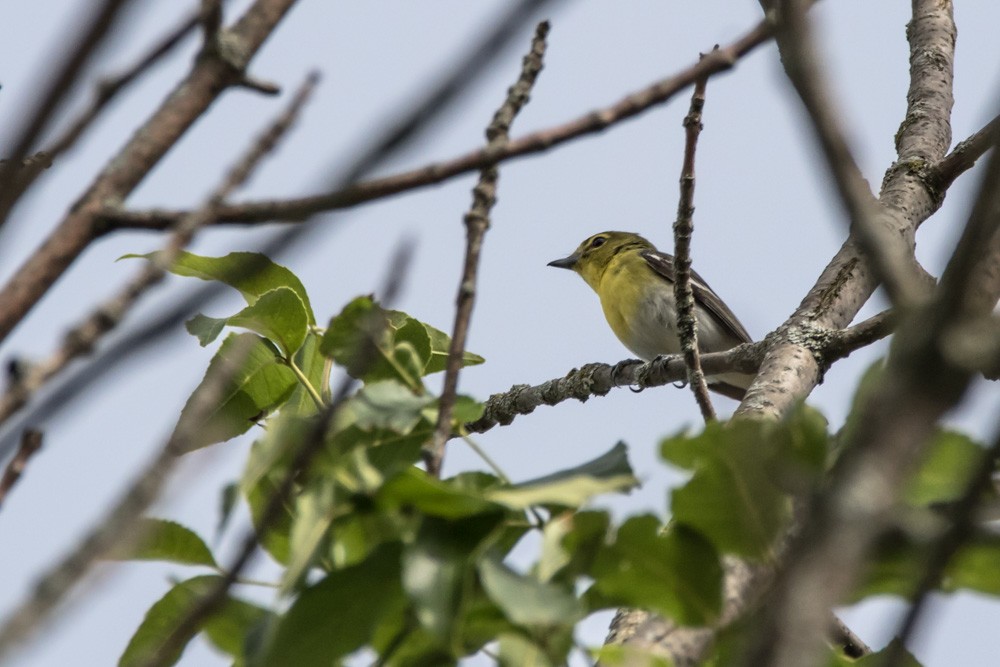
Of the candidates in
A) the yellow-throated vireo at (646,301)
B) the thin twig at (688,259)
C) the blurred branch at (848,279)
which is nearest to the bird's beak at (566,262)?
the yellow-throated vireo at (646,301)

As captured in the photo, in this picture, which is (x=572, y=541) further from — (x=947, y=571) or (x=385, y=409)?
(x=947, y=571)

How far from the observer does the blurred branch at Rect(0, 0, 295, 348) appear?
3.95 feet

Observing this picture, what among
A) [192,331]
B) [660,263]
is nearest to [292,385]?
[192,331]

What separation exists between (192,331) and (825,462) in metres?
1.39

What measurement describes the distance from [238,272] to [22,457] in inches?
30.3

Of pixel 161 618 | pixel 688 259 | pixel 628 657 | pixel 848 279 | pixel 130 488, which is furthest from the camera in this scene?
pixel 848 279

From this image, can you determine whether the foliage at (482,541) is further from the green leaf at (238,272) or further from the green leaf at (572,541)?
the green leaf at (238,272)

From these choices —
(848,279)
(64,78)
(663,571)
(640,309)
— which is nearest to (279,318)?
(663,571)

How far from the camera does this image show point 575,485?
1.54 metres

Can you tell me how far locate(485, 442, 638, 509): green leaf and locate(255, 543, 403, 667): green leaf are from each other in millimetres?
165

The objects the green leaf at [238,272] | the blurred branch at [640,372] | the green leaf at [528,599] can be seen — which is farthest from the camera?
the blurred branch at [640,372]

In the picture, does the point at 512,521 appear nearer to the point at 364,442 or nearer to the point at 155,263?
the point at 364,442

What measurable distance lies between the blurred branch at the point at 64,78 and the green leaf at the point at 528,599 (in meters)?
0.72

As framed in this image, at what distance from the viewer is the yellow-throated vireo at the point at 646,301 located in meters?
9.88
